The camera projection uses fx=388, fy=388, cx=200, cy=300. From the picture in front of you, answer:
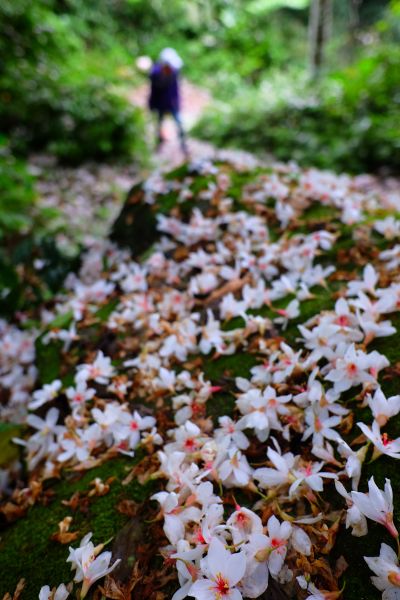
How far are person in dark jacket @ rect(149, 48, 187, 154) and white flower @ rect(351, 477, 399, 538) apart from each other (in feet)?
33.2

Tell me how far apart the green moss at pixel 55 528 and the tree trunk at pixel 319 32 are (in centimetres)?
1309

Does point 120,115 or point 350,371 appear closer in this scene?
point 350,371

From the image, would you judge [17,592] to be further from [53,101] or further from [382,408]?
[53,101]

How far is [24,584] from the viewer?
139 cm

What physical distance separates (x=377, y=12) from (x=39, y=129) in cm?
2036

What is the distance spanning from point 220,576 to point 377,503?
48 centimetres

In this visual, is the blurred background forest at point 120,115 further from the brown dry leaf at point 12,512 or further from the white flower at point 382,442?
the white flower at point 382,442

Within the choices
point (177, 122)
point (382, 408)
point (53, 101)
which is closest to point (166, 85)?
point (177, 122)

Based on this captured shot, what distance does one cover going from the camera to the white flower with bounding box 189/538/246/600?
1034 mm

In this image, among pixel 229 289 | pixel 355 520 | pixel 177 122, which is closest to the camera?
pixel 355 520

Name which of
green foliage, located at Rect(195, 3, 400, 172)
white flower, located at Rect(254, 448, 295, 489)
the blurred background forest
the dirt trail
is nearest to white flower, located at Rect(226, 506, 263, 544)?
white flower, located at Rect(254, 448, 295, 489)

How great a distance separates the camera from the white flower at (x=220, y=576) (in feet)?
3.39

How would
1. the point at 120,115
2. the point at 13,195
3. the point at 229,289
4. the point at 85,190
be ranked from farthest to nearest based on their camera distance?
the point at 120,115 < the point at 85,190 < the point at 13,195 < the point at 229,289

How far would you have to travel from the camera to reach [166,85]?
9.55 metres
